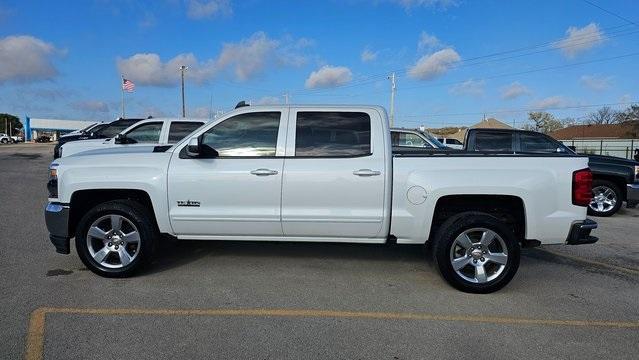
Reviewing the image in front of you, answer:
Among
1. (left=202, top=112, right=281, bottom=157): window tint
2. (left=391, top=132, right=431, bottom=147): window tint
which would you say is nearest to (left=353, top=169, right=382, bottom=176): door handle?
(left=202, top=112, right=281, bottom=157): window tint

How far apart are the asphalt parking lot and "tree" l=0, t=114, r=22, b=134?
423ft

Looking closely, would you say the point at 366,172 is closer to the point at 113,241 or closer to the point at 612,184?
the point at 113,241

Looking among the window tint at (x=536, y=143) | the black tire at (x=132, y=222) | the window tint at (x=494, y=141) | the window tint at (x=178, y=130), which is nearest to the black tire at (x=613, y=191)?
the window tint at (x=536, y=143)

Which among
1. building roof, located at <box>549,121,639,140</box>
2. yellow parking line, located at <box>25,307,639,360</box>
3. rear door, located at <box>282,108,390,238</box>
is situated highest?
building roof, located at <box>549,121,639,140</box>

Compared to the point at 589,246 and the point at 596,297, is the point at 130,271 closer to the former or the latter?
the point at 596,297

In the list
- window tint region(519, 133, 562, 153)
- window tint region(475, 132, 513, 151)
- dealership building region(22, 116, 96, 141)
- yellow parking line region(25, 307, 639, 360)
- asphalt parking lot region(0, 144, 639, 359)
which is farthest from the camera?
dealership building region(22, 116, 96, 141)

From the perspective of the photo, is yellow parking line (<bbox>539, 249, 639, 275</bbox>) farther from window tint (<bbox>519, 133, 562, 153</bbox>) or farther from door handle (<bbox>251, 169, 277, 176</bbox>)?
window tint (<bbox>519, 133, 562, 153</bbox>)

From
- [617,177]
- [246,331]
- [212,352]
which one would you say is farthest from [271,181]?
[617,177]

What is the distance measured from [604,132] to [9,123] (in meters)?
126

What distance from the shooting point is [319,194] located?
4.82 metres

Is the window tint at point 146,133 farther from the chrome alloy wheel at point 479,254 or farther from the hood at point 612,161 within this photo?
the hood at point 612,161

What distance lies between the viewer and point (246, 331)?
150 inches

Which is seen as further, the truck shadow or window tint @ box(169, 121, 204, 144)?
window tint @ box(169, 121, 204, 144)

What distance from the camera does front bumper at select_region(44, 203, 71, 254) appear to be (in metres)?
5.00
